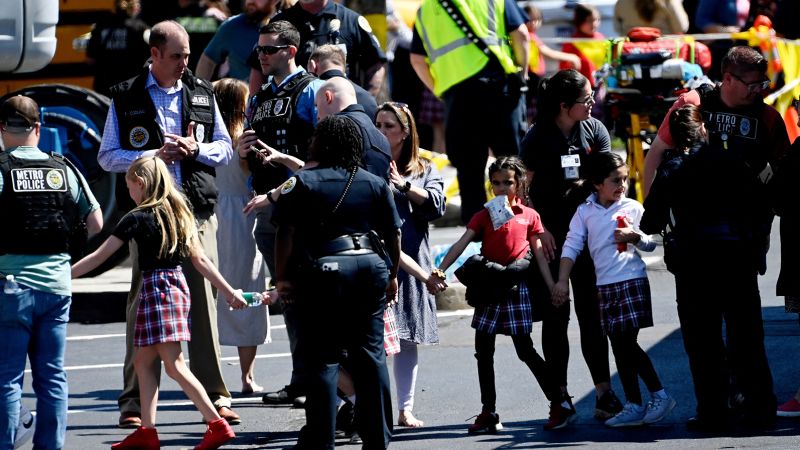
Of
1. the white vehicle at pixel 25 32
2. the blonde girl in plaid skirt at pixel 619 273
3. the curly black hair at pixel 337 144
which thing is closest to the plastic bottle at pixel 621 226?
the blonde girl in plaid skirt at pixel 619 273

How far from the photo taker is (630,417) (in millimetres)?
8062

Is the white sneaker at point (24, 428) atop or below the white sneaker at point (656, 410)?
atop

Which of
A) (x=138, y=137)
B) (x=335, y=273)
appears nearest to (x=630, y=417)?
(x=335, y=273)

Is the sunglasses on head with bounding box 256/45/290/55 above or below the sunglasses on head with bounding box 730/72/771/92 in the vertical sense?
above

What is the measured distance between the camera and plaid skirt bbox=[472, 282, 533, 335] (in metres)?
8.14

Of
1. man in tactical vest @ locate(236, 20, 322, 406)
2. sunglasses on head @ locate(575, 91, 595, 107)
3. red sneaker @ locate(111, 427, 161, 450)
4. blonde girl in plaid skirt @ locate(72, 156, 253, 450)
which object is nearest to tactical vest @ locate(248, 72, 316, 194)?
man in tactical vest @ locate(236, 20, 322, 406)

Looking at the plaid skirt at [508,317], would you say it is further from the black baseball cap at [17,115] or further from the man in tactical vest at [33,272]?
the black baseball cap at [17,115]

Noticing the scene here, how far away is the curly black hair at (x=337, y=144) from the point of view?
7176 mm

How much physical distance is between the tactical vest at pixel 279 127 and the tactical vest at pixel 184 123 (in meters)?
0.26

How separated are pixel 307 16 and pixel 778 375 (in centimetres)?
364

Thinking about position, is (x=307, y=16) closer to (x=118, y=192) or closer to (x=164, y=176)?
(x=118, y=192)

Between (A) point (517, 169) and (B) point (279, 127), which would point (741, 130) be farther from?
(B) point (279, 127)

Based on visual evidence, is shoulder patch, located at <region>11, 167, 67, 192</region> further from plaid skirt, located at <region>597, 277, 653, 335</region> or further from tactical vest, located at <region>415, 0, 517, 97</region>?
tactical vest, located at <region>415, 0, 517, 97</region>

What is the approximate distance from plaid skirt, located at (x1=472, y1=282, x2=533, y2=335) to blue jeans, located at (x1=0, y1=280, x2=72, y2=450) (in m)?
2.06
